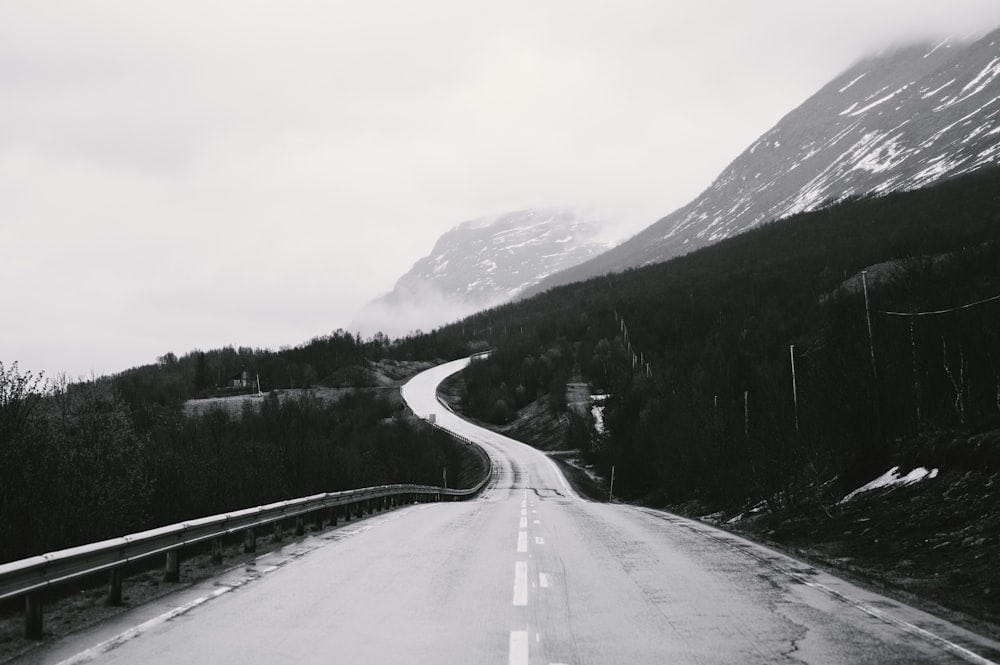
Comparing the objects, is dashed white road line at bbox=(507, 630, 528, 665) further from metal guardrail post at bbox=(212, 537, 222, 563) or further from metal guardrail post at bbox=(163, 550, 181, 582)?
metal guardrail post at bbox=(212, 537, 222, 563)

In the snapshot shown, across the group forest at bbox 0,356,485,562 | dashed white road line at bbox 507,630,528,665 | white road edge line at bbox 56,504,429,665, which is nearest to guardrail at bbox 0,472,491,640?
white road edge line at bbox 56,504,429,665

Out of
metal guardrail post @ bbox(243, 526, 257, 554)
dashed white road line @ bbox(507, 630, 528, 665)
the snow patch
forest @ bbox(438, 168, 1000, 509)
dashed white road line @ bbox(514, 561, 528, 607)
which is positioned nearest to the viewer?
dashed white road line @ bbox(507, 630, 528, 665)

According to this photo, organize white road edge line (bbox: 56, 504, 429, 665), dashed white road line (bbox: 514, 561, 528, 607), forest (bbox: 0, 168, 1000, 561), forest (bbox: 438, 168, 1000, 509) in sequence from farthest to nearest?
forest (bbox: 438, 168, 1000, 509) < forest (bbox: 0, 168, 1000, 561) < dashed white road line (bbox: 514, 561, 528, 607) < white road edge line (bbox: 56, 504, 429, 665)

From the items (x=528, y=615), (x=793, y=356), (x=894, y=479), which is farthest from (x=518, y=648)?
(x=793, y=356)

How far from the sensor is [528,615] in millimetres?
7855

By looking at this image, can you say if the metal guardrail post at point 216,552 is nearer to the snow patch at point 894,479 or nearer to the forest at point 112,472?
the forest at point 112,472

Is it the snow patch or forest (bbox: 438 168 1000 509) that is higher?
forest (bbox: 438 168 1000 509)

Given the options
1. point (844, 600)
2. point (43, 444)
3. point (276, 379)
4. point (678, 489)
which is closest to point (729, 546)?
point (844, 600)

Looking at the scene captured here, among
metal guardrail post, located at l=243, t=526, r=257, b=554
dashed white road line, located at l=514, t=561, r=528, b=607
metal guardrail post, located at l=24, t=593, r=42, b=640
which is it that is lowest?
dashed white road line, located at l=514, t=561, r=528, b=607

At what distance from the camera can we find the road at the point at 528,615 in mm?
6328

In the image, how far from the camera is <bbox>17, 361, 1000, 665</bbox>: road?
20.8ft

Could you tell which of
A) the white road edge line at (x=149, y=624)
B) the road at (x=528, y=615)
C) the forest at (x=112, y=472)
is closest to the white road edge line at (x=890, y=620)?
the road at (x=528, y=615)

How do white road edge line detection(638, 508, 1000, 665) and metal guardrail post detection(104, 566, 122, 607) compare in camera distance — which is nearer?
white road edge line detection(638, 508, 1000, 665)

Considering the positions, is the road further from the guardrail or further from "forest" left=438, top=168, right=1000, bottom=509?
"forest" left=438, top=168, right=1000, bottom=509
